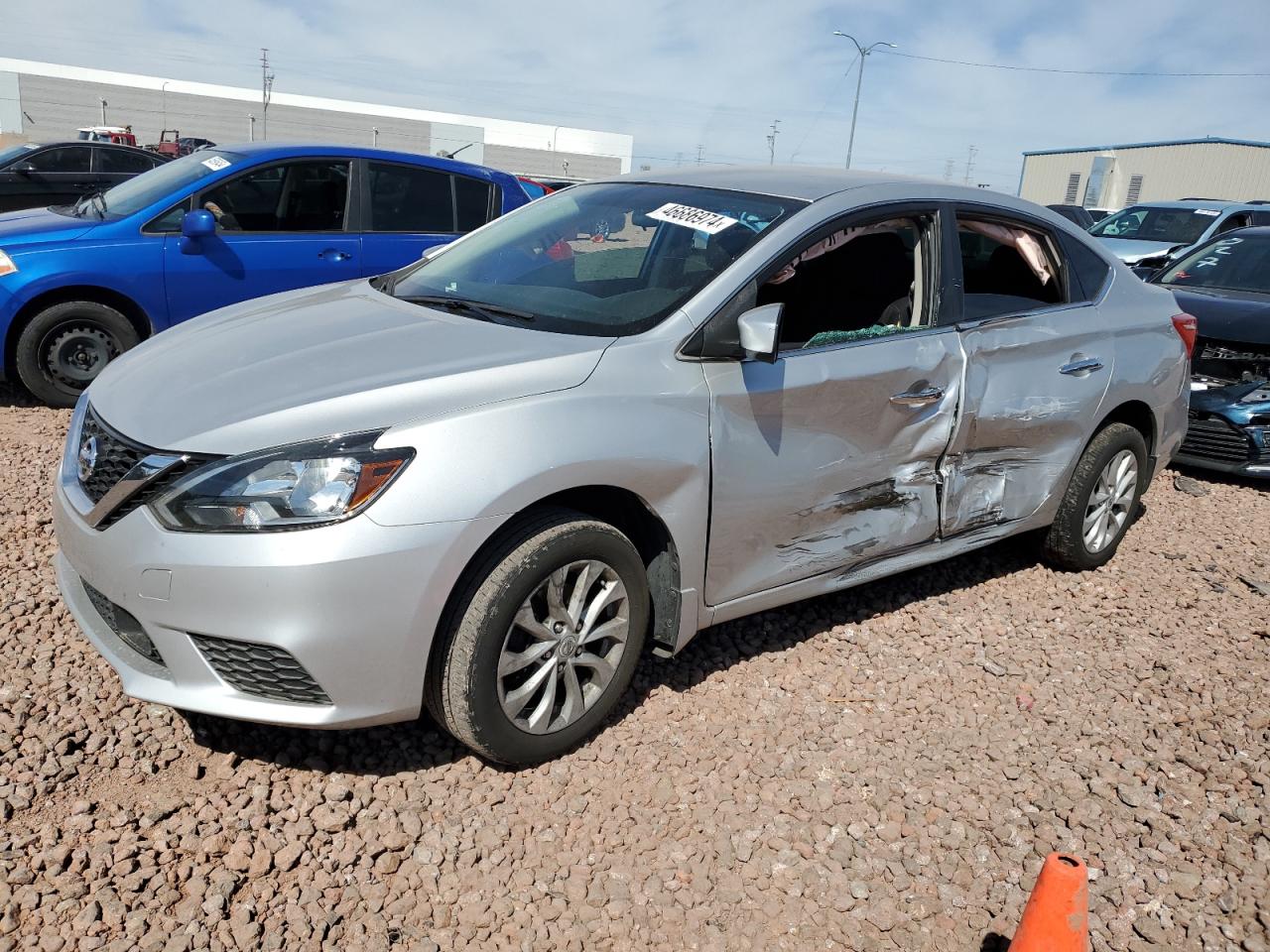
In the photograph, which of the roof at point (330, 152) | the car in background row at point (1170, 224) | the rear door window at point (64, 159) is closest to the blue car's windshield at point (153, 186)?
the roof at point (330, 152)

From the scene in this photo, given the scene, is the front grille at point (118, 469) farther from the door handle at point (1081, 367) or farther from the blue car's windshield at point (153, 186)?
the blue car's windshield at point (153, 186)

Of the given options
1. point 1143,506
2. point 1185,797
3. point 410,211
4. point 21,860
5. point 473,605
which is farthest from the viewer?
point 410,211

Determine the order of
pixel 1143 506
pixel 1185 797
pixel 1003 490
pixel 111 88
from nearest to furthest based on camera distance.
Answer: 1. pixel 1185 797
2. pixel 1003 490
3. pixel 1143 506
4. pixel 111 88

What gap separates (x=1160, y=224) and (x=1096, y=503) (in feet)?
36.1

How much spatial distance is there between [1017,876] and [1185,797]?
31.0 inches

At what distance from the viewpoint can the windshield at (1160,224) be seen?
1357 cm

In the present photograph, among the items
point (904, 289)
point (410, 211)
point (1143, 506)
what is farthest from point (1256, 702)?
point (410, 211)

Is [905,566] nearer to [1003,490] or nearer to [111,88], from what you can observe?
[1003,490]

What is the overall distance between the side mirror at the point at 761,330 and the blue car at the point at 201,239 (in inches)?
169

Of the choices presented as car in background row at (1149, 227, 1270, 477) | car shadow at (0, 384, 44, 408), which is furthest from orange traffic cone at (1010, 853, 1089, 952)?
car shadow at (0, 384, 44, 408)

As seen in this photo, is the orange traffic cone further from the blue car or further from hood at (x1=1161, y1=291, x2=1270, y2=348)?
the blue car

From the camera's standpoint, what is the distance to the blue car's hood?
237 inches

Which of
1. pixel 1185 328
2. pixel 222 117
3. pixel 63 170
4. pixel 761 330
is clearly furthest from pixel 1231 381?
pixel 222 117

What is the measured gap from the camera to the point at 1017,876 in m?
2.78
